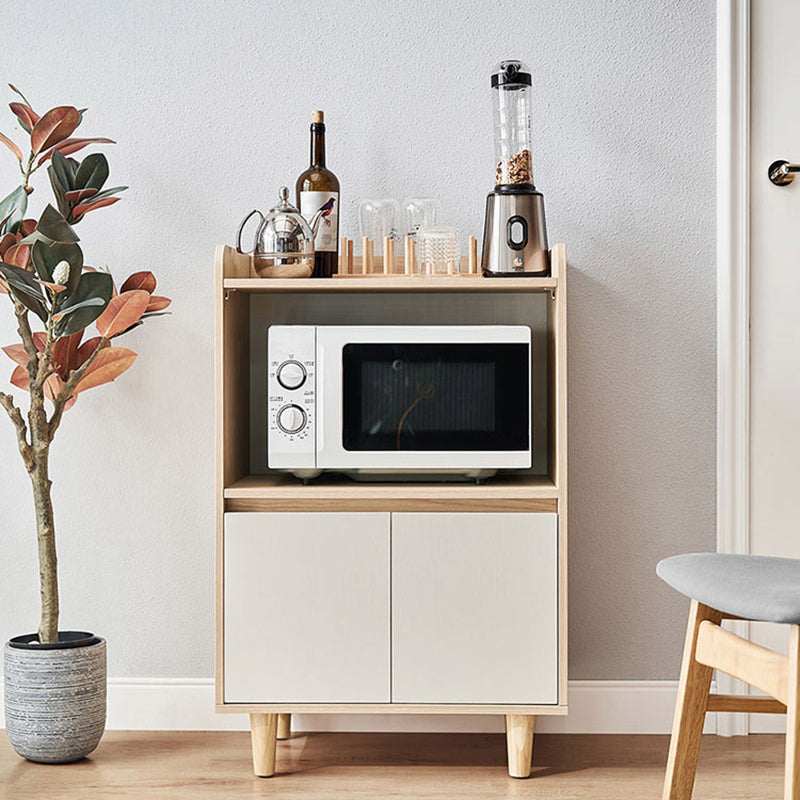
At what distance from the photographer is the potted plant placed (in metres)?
2.11

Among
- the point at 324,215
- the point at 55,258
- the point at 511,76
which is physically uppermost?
the point at 511,76

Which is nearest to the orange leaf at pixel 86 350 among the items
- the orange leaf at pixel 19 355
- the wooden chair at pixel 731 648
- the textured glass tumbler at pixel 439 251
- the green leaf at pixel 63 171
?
the orange leaf at pixel 19 355

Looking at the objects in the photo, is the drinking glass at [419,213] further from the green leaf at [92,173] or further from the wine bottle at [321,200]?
the green leaf at [92,173]

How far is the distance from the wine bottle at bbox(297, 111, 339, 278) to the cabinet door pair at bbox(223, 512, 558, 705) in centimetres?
53

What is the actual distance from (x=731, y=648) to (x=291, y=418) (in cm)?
95

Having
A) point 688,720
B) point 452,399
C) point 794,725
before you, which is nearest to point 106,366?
point 452,399

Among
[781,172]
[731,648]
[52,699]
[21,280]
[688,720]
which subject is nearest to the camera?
[731,648]

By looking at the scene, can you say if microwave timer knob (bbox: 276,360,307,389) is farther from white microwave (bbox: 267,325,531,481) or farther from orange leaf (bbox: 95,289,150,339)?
orange leaf (bbox: 95,289,150,339)

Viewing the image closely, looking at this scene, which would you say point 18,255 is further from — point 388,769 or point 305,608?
point 388,769

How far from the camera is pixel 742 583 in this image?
4.75 feet

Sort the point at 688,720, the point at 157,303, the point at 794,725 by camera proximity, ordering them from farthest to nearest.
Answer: the point at 157,303 → the point at 688,720 → the point at 794,725

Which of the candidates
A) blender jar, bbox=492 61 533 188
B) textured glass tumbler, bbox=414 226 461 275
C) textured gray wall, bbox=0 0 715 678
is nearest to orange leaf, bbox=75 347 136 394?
textured gray wall, bbox=0 0 715 678

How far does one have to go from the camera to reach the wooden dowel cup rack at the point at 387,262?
87.8 inches

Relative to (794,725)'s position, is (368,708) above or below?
below
